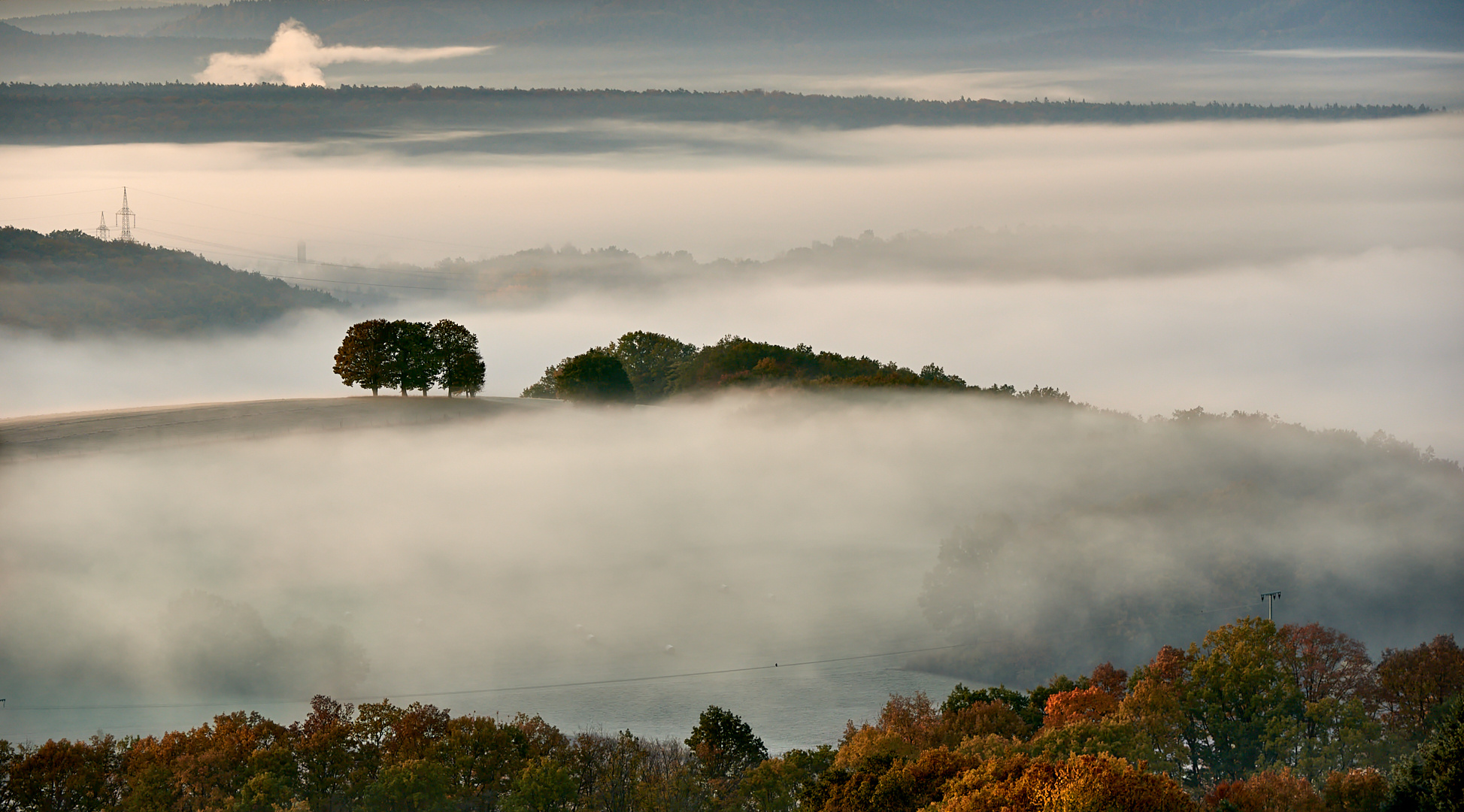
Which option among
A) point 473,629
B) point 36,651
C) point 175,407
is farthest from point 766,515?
point 36,651

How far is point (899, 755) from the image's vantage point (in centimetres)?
7444

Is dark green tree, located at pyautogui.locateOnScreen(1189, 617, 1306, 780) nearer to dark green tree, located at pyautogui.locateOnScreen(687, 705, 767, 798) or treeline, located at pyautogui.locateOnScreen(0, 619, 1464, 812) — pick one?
treeline, located at pyautogui.locateOnScreen(0, 619, 1464, 812)

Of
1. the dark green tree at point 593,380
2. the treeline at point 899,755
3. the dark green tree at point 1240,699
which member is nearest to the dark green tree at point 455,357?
Answer: the dark green tree at point 593,380

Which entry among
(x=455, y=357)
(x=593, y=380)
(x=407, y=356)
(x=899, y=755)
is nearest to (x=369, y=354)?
(x=407, y=356)

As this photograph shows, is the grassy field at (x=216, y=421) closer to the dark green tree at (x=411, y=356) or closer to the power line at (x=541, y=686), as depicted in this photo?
the dark green tree at (x=411, y=356)

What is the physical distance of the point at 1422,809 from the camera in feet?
198

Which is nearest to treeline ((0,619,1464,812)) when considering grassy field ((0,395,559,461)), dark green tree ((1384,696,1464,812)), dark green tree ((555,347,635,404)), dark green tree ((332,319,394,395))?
dark green tree ((1384,696,1464,812))

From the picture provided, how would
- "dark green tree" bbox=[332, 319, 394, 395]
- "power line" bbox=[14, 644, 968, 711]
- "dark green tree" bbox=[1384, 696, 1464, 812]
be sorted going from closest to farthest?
"dark green tree" bbox=[1384, 696, 1464, 812] → "power line" bbox=[14, 644, 968, 711] → "dark green tree" bbox=[332, 319, 394, 395]

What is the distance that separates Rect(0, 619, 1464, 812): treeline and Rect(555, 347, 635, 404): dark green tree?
93432 mm

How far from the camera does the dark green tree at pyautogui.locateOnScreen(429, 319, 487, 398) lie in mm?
166500

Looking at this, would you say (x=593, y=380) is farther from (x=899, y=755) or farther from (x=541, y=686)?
(x=899, y=755)

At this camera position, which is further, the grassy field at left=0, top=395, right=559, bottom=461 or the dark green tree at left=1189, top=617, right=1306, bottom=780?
the grassy field at left=0, top=395, right=559, bottom=461

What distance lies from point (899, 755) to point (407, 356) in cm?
10460

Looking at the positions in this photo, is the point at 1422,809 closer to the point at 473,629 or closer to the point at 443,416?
A: the point at 473,629
